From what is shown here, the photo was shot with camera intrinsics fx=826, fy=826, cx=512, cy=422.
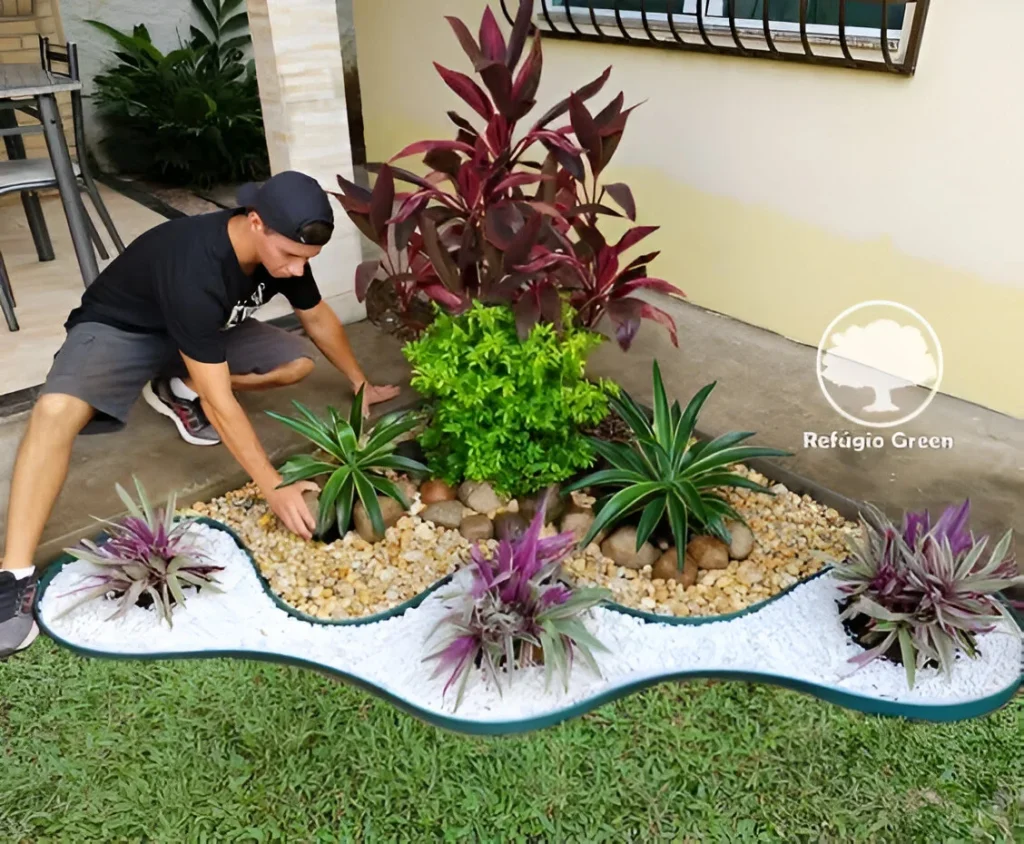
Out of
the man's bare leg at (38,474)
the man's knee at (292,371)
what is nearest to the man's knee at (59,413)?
the man's bare leg at (38,474)

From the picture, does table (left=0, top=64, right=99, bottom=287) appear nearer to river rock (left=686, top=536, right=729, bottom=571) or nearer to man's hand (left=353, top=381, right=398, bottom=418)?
man's hand (left=353, top=381, right=398, bottom=418)

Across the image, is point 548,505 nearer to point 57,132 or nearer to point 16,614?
point 16,614

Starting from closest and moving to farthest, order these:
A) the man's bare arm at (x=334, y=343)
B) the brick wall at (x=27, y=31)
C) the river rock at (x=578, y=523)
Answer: the river rock at (x=578, y=523) → the man's bare arm at (x=334, y=343) → the brick wall at (x=27, y=31)

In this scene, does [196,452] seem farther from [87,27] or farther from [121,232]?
[87,27]

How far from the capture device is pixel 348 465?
7.56ft

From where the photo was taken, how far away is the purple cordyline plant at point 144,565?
204cm

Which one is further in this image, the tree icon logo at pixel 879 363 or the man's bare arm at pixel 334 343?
the tree icon logo at pixel 879 363

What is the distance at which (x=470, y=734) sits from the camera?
182 centimetres

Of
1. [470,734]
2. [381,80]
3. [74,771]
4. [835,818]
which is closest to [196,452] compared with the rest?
[74,771]

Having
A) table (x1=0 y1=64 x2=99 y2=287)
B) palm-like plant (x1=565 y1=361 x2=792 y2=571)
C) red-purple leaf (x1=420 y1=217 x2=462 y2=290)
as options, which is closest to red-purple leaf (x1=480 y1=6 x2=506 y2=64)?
red-purple leaf (x1=420 y1=217 x2=462 y2=290)

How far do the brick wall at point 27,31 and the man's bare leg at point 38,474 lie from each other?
132 inches

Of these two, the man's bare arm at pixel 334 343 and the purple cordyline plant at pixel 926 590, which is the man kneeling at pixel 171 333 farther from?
the purple cordyline plant at pixel 926 590

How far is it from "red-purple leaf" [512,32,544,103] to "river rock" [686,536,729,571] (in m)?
1.26

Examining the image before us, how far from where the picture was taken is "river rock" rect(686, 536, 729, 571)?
2.21m
